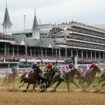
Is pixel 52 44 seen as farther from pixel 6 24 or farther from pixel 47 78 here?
pixel 47 78

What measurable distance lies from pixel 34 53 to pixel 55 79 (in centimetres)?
7929

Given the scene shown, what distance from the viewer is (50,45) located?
11094cm

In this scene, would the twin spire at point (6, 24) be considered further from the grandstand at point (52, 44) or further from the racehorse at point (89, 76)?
the racehorse at point (89, 76)

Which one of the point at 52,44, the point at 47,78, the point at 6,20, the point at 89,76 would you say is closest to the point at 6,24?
the point at 6,20

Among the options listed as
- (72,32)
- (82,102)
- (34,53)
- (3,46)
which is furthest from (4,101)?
(72,32)

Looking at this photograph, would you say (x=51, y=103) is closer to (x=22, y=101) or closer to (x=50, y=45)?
(x=22, y=101)

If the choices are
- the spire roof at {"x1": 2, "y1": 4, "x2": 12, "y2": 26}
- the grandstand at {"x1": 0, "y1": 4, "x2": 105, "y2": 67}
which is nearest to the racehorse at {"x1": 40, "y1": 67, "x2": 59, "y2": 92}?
the grandstand at {"x1": 0, "y1": 4, "x2": 105, "y2": 67}

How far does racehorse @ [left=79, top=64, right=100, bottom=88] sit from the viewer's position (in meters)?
22.2

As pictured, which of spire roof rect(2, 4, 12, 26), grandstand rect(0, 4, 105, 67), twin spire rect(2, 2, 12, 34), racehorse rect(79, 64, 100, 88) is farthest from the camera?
spire roof rect(2, 4, 12, 26)

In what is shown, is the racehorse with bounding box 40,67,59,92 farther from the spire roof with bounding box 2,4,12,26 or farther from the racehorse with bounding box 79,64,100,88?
the spire roof with bounding box 2,4,12,26

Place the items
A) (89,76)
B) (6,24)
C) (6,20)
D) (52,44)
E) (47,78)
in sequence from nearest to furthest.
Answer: (47,78) < (89,76) < (52,44) < (6,24) < (6,20)

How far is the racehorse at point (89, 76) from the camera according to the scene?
22.2m

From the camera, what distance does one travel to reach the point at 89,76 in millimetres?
22500

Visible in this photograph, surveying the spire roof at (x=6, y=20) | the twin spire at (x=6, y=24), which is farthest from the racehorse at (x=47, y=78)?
the spire roof at (x=6, y=20)
